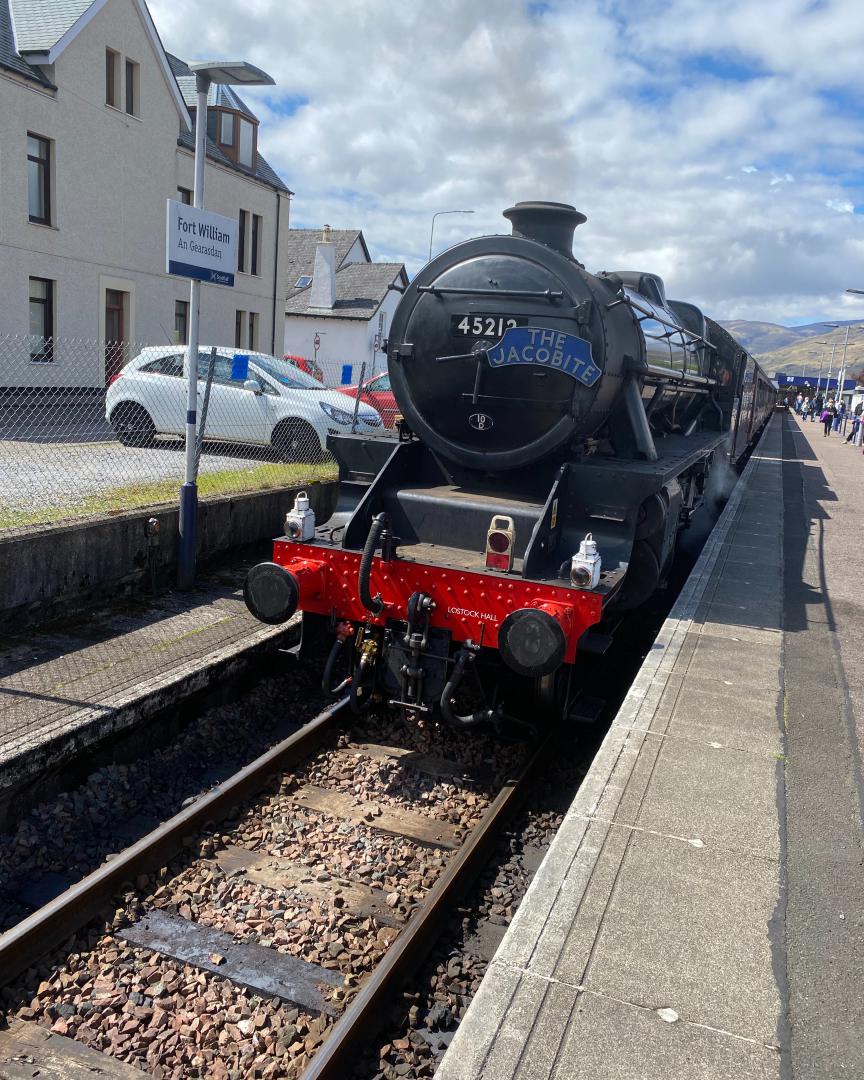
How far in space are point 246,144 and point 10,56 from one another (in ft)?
25.5

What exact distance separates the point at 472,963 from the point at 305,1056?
84 cm

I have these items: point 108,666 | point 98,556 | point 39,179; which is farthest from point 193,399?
point 39,179

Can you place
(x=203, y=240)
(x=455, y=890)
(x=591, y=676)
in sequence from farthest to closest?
1. (x=203, y=240)
2. (x=591, y=676)
3. (x=455, y=890)

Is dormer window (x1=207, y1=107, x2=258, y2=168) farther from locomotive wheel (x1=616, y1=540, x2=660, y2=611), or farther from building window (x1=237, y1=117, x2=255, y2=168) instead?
locomotive wheel (x1=616, y1=540, x2=660, y2=611)

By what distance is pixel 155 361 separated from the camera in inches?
449

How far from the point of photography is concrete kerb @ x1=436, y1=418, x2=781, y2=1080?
2367 mm

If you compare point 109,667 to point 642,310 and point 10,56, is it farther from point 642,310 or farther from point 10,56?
point 10,56

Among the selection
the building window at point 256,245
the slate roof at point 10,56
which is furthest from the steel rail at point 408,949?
the building window at point 256,245

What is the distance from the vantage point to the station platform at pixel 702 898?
2377 millimetres

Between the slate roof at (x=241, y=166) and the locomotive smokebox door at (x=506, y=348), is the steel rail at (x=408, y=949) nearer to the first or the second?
the locomotive smokebox door at (x=506, y=348)

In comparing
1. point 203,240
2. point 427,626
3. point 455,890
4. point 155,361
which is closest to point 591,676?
point 427,626

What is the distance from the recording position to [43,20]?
1652cm

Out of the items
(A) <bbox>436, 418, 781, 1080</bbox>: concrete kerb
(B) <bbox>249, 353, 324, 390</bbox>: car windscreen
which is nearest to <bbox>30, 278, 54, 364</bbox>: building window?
(B) <bbox>249, 353, 324, 390</bbox>: car windscreen

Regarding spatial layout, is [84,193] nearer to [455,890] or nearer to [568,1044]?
[455,890]
